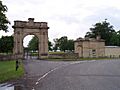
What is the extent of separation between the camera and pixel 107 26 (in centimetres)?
15512

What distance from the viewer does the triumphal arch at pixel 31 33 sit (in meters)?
75.4

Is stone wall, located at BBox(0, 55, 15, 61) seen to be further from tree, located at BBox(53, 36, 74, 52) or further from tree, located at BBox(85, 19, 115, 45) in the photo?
tree, located at BBox(53, 36, 74, 52)

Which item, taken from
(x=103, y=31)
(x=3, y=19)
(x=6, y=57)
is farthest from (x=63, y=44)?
(x=3, y=19)

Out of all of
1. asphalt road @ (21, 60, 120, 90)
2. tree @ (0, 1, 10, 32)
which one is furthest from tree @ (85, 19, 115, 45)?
asphalt road @ (21, 60, 120, 90)

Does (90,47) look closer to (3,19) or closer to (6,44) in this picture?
(6,44)

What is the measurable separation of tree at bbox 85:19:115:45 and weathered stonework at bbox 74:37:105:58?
3995 cm

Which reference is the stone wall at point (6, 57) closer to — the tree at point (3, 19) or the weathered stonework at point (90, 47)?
the tree at point (3, 19)

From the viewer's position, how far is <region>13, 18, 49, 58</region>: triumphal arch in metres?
75.4

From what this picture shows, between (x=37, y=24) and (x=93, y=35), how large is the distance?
78.6m

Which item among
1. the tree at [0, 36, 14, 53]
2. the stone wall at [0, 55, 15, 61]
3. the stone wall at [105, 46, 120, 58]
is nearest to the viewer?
the stone wall at [0, 55, 15, 61]

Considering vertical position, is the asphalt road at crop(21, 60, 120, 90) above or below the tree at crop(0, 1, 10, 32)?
below

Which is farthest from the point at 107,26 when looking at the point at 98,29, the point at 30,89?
the point at 30,89

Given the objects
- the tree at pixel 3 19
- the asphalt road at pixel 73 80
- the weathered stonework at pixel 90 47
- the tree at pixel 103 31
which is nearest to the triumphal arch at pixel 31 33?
the weathered stonework at pixel 90 47

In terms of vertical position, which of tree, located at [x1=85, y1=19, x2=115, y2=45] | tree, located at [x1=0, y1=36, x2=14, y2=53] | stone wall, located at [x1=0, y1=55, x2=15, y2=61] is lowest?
stone wall, located at [x1=0, y1=55, x2=15, y2=61]
